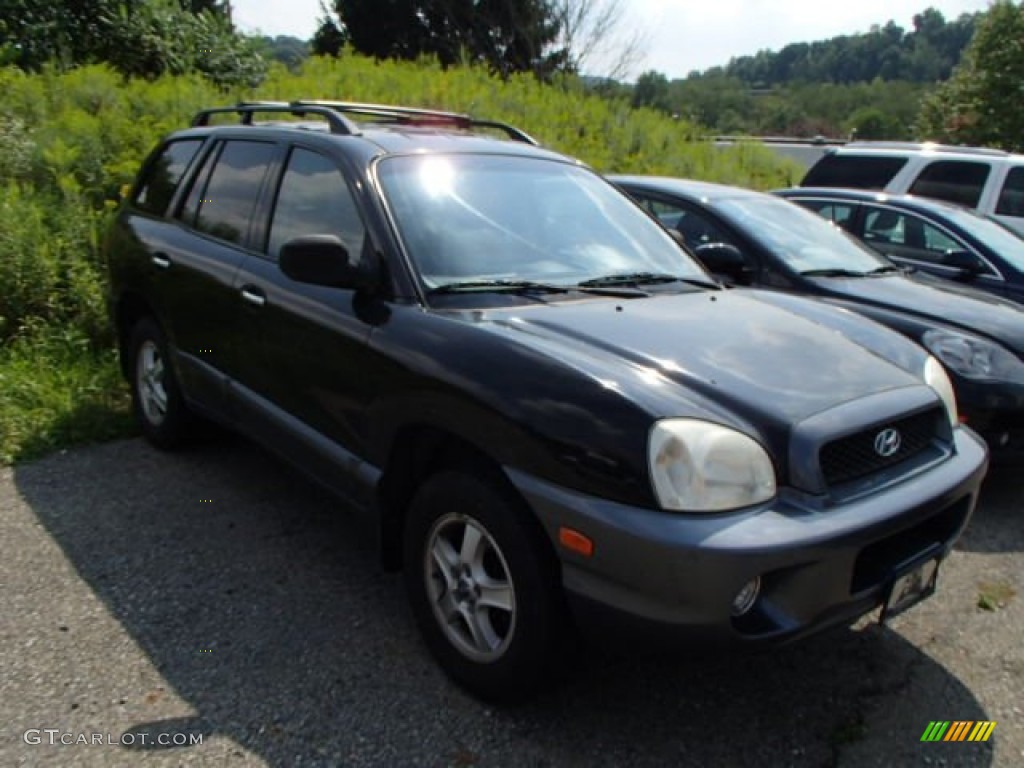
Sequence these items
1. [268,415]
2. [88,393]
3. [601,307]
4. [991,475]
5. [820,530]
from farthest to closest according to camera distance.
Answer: [88,393] → [991,475] → [268,415] → [601,307] → [820,530]

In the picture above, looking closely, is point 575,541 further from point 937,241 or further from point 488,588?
point 937,241

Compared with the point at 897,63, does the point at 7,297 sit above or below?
below

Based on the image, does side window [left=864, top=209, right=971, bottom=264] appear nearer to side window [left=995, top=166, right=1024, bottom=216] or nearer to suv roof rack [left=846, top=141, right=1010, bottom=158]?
side window [left=995, top=166, right=1024, bottom=216]

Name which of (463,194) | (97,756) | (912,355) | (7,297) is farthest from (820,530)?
(7,297)

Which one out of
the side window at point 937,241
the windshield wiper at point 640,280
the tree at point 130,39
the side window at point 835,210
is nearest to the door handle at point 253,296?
the windshield wiper at point 640,280

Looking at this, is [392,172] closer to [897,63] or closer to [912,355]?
[912,355]

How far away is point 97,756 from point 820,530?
2.10 m

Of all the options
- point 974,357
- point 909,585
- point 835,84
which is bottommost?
point 909,585

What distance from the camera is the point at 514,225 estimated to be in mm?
3189

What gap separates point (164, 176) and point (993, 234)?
593 cm

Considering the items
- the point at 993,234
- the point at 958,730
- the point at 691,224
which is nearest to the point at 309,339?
the point at 958,730

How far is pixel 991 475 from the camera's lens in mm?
4621

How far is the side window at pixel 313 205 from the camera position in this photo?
310 cm

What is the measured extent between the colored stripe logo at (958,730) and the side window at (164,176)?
4.06m
